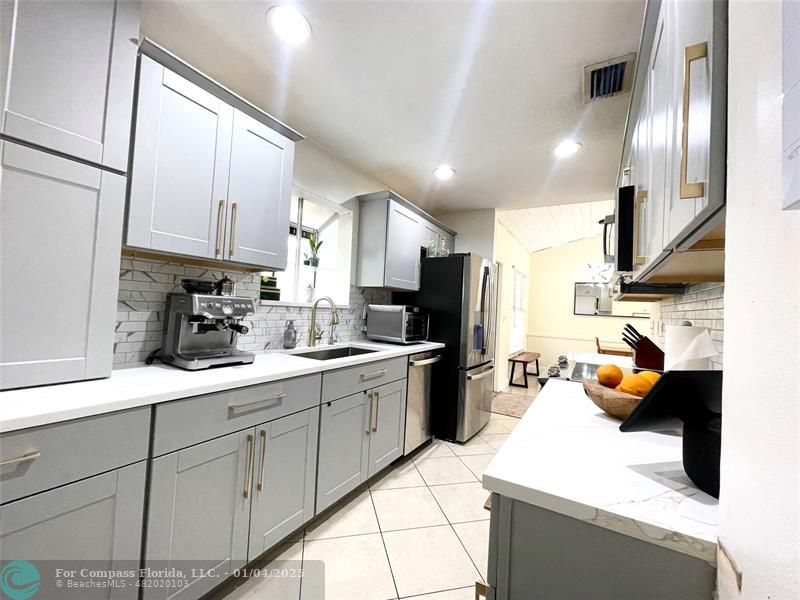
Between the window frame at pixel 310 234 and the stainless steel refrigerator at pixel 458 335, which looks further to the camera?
the stainless steel refrigerator at pixel 458 335

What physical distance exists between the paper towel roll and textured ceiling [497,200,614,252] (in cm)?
327

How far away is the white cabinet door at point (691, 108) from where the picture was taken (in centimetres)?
56

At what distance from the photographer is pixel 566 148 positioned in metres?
2.54

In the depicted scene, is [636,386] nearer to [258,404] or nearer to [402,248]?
[258,404]

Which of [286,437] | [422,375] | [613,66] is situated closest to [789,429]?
[286,437]

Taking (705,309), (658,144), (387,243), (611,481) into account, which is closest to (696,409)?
(611,481)

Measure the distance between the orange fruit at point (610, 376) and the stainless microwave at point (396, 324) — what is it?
71.8 inches

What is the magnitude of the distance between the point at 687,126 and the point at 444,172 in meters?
2.64

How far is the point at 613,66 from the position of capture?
1665 mm

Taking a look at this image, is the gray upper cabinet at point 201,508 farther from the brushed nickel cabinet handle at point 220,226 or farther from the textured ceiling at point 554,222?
the textured ceiling at point 554,222

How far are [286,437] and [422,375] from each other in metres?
1.54

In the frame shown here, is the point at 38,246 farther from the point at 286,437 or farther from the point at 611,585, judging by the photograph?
the point at 611,585

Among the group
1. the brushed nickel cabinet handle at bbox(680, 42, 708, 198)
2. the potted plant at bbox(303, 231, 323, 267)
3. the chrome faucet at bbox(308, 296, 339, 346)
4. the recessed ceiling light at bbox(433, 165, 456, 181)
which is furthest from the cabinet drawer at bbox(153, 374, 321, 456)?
the recessed ceiling light at bbox(433, 165, 456, 181)

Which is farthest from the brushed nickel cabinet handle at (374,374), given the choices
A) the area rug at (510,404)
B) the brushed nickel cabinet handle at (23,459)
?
the area rug at (510,404)
